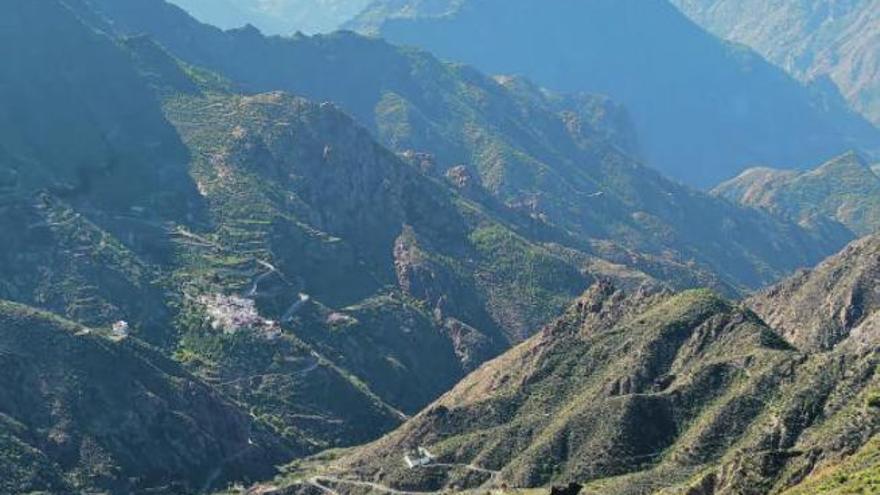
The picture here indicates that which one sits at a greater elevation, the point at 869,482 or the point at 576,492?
the point at 869,482

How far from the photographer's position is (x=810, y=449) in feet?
603

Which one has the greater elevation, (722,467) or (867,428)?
(867,428)

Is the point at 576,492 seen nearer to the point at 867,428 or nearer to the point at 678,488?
the point at 678,488

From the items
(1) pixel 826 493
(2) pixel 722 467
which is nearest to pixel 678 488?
(2) pixel 722 467

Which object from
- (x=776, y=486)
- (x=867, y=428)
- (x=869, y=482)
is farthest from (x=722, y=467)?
(x=869, y=482)

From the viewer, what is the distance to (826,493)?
5906 inches

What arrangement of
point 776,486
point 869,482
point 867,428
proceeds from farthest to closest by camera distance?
point 867,428, point 776,486, point 869,482

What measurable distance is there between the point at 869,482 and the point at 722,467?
1463 inches

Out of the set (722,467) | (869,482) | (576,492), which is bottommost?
(576,492)

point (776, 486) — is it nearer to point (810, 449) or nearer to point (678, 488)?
point (810, 449)

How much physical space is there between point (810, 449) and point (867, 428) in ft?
43.9

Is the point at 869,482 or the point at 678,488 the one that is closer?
the point at 869,482

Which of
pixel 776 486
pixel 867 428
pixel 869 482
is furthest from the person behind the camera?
pixel 867 428

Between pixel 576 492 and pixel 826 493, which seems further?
pixel 576 492
